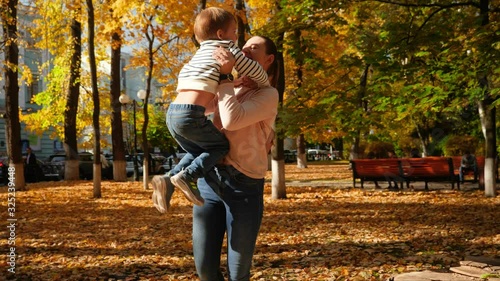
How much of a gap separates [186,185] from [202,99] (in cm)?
40

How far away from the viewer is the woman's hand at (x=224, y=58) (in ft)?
7.66

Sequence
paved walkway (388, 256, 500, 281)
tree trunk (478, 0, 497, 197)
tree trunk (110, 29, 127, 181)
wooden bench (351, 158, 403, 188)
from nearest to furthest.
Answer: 1. paved walkway (388, 256, 500, 281)
2. tree trunk (478, 0, 497, 197)
3. wooden bench (351, 158, 403, 188)
4. tree trunk (110, 29, 127, 181)

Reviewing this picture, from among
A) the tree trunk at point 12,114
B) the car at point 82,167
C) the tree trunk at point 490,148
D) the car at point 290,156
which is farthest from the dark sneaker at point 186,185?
the car at point 290,156

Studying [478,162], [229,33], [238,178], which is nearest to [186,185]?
[238,178]

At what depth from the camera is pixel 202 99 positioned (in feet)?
7.82

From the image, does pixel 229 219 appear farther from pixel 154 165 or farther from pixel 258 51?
pixel 154 165

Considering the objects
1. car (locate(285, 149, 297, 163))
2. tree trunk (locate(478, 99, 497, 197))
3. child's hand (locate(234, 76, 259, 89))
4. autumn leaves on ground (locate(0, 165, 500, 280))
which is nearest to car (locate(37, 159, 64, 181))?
autumn leaves on ground (locate(0, 165, 500, 280))

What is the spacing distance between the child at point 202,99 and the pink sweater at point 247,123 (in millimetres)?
51

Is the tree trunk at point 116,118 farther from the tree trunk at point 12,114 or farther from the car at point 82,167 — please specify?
the tree trunk at point 12,114

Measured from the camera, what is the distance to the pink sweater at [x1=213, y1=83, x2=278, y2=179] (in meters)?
2.37

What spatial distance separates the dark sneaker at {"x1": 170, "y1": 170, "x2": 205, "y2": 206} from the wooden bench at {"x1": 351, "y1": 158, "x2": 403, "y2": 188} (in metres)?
13.9

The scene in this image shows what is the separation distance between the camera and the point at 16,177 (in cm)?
1783

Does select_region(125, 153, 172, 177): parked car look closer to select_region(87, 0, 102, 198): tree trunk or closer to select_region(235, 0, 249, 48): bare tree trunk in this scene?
select_region(87, 0, 102, 198): tree trunk

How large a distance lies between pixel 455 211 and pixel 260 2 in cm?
769
